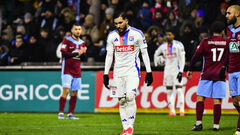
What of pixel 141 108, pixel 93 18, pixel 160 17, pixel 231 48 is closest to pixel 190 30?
pixel 160 17

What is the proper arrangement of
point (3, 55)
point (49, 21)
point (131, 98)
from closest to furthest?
point (131, 98), point (3, 55), point (49, 21)

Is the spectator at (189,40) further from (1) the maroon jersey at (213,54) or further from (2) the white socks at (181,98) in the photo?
(1) the maroon jersey at (213,54)

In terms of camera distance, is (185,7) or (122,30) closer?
(122,30)

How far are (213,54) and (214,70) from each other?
1.16ft

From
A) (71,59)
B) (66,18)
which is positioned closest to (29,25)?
(66,18)

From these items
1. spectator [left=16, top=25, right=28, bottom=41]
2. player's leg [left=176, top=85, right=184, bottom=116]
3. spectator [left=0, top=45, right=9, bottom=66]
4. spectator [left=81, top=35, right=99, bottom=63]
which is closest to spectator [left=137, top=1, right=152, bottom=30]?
spectator [left=81, top=35, right=99, bottom=63]

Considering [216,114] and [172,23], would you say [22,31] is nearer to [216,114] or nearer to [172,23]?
[172,23]

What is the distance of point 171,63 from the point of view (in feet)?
53.5

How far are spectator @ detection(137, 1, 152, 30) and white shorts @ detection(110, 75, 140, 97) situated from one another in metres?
9.26

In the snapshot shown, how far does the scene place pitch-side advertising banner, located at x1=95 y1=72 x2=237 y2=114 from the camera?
16.7 m

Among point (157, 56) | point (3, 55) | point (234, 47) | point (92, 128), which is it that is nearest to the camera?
point (234, 47)

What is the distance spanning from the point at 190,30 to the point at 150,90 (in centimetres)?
244

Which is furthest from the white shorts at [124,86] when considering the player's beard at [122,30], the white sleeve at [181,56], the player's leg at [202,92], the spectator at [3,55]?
the spectator at [3,55]

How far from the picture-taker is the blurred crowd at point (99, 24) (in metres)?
18.2
